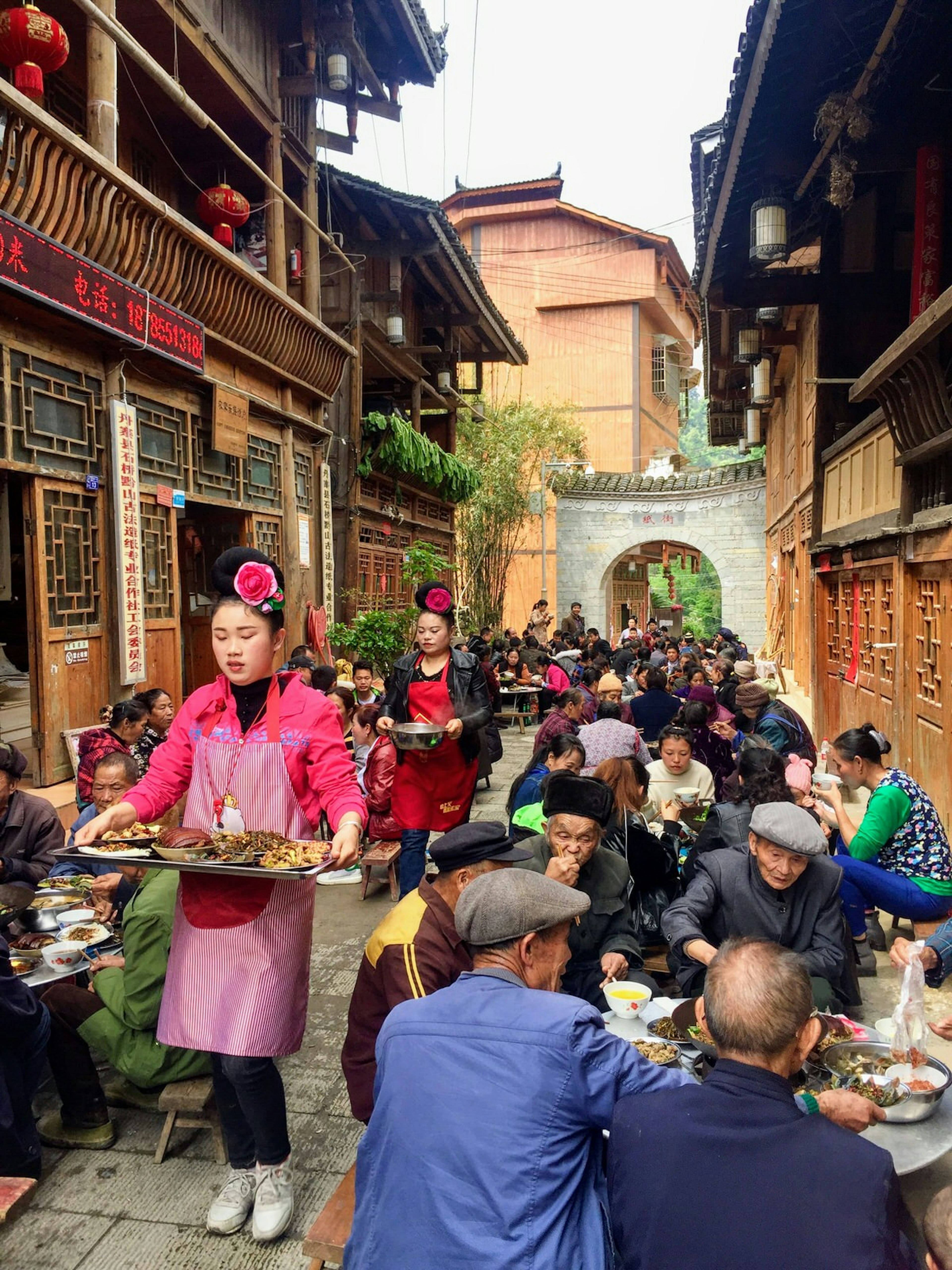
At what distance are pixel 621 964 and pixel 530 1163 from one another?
174 cm

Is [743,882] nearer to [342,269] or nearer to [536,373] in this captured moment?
[342,269]

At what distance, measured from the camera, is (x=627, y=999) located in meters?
3.10

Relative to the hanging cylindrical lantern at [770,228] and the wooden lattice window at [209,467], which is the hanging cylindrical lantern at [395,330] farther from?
the hanging cylindrical lantern at [770,228]

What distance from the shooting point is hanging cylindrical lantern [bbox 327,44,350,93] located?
450 inches

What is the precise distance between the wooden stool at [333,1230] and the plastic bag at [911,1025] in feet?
5.48

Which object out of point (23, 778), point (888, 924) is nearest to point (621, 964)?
point (888, 924)

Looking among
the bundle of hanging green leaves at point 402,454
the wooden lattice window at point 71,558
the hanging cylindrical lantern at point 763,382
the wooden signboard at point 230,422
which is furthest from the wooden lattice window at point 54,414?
the hanging cylindrical lantern at point 763,382

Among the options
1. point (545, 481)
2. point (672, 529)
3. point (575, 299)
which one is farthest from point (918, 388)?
point (575, 299)

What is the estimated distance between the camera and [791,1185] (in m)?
1.70

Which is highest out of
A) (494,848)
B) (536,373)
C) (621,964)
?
(536,373)

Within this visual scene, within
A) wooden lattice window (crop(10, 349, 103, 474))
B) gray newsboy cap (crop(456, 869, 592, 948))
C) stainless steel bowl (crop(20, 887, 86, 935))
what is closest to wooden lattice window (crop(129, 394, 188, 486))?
wooden lattice window (crop(10, 349, 103, 474))

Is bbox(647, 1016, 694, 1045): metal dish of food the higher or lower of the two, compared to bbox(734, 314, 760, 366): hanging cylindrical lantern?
lower

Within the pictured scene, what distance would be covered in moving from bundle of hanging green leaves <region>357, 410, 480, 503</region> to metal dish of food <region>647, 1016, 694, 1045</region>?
11758mm

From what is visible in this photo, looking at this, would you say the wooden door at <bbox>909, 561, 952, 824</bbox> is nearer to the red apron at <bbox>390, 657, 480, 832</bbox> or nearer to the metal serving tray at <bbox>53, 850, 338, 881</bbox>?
the red apron at <bbox>390, 657, 480, 832</bbox>
